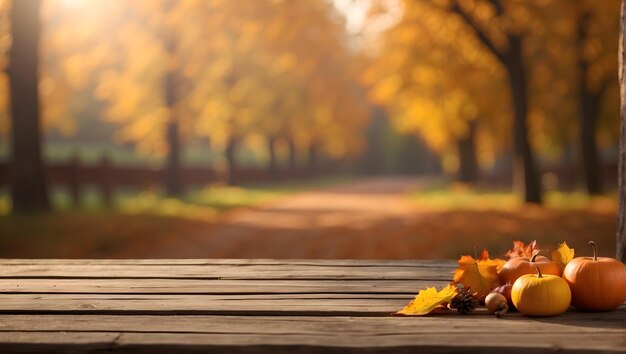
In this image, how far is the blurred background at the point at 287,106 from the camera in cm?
1133

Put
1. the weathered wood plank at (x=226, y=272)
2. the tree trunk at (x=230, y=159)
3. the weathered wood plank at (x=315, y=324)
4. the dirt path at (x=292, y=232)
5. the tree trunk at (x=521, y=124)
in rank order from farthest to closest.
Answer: the tree trunk at (x=230, y=159)
the tree trunk at (x=521, y=124)
the dirt path at (x=292, y=232)
the weathered wood plank at (x=226, y=272)
the weathered wood plank at (x=315, y=324)

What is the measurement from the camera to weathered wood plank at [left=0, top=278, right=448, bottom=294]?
3.45 m

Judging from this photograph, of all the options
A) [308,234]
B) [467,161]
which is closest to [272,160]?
[467,161]

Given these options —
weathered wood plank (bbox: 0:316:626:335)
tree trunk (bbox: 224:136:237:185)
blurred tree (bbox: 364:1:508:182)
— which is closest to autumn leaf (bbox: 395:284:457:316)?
weathered wood plank (bbox: 0:316:626:335)

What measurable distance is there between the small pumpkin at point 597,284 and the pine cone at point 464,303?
502 millimetres

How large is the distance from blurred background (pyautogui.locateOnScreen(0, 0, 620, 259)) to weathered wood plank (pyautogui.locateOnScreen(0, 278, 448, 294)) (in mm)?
6046

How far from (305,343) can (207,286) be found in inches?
48.3

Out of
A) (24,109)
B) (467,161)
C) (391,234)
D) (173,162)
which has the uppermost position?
(24,109)

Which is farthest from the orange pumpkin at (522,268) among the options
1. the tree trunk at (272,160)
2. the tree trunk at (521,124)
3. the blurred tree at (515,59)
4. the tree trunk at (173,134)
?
the tree trunk at (272,160)

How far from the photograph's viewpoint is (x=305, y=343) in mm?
2490

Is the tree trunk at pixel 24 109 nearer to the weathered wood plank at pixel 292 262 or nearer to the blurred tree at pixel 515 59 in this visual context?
the weathered wood plank at pixel 292 262

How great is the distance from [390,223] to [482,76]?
8135 mm

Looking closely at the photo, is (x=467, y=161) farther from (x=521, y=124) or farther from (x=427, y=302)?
(x=427, y=302)

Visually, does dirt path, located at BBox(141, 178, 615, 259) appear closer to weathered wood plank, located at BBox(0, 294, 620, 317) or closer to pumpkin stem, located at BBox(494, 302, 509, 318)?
weathered wood plank, located at BBox(0, 294, 620, 317)
